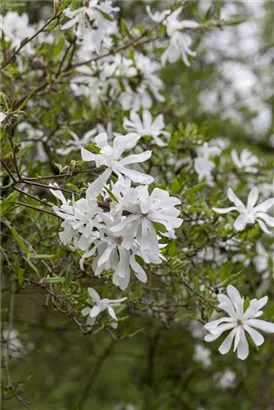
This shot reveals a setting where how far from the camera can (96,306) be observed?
1.00 m

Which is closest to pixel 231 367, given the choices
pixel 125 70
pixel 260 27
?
pixel 125 70

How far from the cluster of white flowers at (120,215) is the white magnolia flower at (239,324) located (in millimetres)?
149

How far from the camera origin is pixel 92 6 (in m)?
1.14

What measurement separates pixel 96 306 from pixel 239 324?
24cm

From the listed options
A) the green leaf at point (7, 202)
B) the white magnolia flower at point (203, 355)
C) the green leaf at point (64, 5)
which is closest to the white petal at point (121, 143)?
the green leaf at point (7, 202)

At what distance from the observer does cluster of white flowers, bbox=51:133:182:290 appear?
0.76 meters

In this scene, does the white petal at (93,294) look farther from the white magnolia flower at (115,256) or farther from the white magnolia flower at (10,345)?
the white magnolia flower at (10,345)

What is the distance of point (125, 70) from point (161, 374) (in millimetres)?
1380

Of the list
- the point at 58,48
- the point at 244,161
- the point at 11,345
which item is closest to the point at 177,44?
the point at 58,48

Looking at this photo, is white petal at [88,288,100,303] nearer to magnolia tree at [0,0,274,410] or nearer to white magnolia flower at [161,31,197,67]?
magnolia tree at [0,0,274,410]

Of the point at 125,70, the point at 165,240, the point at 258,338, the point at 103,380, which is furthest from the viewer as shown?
the point at 103,380

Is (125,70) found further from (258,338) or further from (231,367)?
(231,367)

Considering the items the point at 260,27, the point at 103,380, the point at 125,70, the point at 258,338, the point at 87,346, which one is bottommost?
the point at 103,380

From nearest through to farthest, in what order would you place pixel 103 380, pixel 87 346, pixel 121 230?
1. pixel 121 230
2. pixel 87 346
3. pixel 103 380
